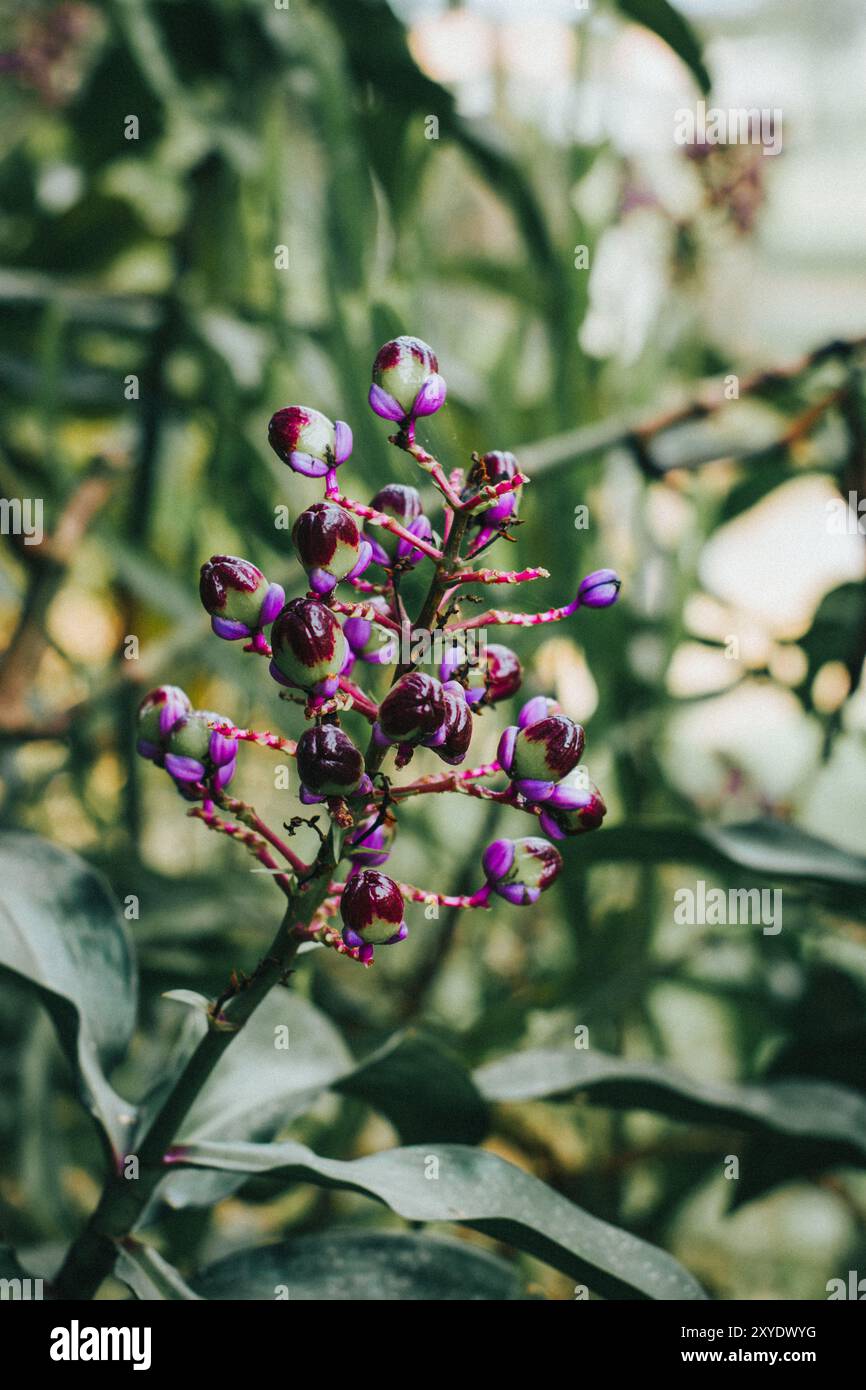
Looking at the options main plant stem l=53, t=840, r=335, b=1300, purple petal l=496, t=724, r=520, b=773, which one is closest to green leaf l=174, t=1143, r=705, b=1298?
main plant stem l=53, t=840, r=335, b=1300

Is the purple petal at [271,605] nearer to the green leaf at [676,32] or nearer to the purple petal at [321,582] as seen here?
the purple petal at [321,582]

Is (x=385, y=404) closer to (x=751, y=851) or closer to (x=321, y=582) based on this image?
(x=321, y=582)

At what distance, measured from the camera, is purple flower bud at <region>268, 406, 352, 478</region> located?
0.27 metres

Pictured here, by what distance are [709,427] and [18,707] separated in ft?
1.60

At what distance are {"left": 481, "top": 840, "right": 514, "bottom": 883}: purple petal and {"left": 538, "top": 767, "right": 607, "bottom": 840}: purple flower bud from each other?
13 mm

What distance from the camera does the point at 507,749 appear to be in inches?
11.3

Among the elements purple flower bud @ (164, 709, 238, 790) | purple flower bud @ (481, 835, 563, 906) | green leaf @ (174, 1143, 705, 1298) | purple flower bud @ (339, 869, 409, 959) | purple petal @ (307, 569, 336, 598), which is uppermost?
purple petal @ (307, 569, 336, 598)

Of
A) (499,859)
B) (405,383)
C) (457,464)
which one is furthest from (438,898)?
(457,464)

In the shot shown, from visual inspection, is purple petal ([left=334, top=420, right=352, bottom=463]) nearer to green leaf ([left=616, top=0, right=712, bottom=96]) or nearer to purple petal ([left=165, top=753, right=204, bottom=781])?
purple petal ([left=165, top=753, right=204, bottom=781])

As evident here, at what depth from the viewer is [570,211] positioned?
0.61 metres

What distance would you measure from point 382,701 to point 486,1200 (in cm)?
14

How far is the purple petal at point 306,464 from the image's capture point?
27 centimetres
